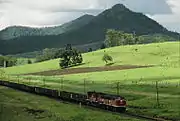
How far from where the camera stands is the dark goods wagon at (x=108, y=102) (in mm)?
68688

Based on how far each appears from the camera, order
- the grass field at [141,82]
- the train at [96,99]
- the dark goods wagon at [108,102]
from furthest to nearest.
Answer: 1. the grass field at [141,82]
2. the train at [96,99]
3. the dark goods wagon at [108,102]

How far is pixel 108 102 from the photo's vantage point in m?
71.9

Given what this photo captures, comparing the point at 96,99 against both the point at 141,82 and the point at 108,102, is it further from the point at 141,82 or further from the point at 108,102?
the point at 141,82

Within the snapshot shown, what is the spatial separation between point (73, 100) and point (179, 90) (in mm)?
24159

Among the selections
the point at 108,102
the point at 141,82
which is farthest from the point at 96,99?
the point at 141,82

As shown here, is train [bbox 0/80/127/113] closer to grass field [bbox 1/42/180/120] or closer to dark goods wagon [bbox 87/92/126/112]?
dark goods wagon [bbox 87/92/126/112]

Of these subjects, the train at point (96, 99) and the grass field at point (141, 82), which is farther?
the grass field at point (141, 82)

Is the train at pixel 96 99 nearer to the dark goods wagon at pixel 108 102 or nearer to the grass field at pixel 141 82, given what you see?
the dark goods wagon at pixel 108 102

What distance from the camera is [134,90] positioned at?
100188mm

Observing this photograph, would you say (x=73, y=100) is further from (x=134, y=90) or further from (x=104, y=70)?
(x=104, y=70)

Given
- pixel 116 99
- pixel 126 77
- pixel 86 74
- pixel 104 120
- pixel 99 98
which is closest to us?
pixel 104 120

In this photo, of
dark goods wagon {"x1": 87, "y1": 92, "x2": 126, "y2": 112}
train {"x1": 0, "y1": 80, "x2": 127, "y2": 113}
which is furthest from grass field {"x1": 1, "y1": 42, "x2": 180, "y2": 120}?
train {"x1": 0, "y1": 80, "x2": 127, "y2": 113}

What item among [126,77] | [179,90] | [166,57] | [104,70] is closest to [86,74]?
[104,70]

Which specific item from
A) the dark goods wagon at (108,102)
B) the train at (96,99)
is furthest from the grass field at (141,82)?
the train at (96,99)
